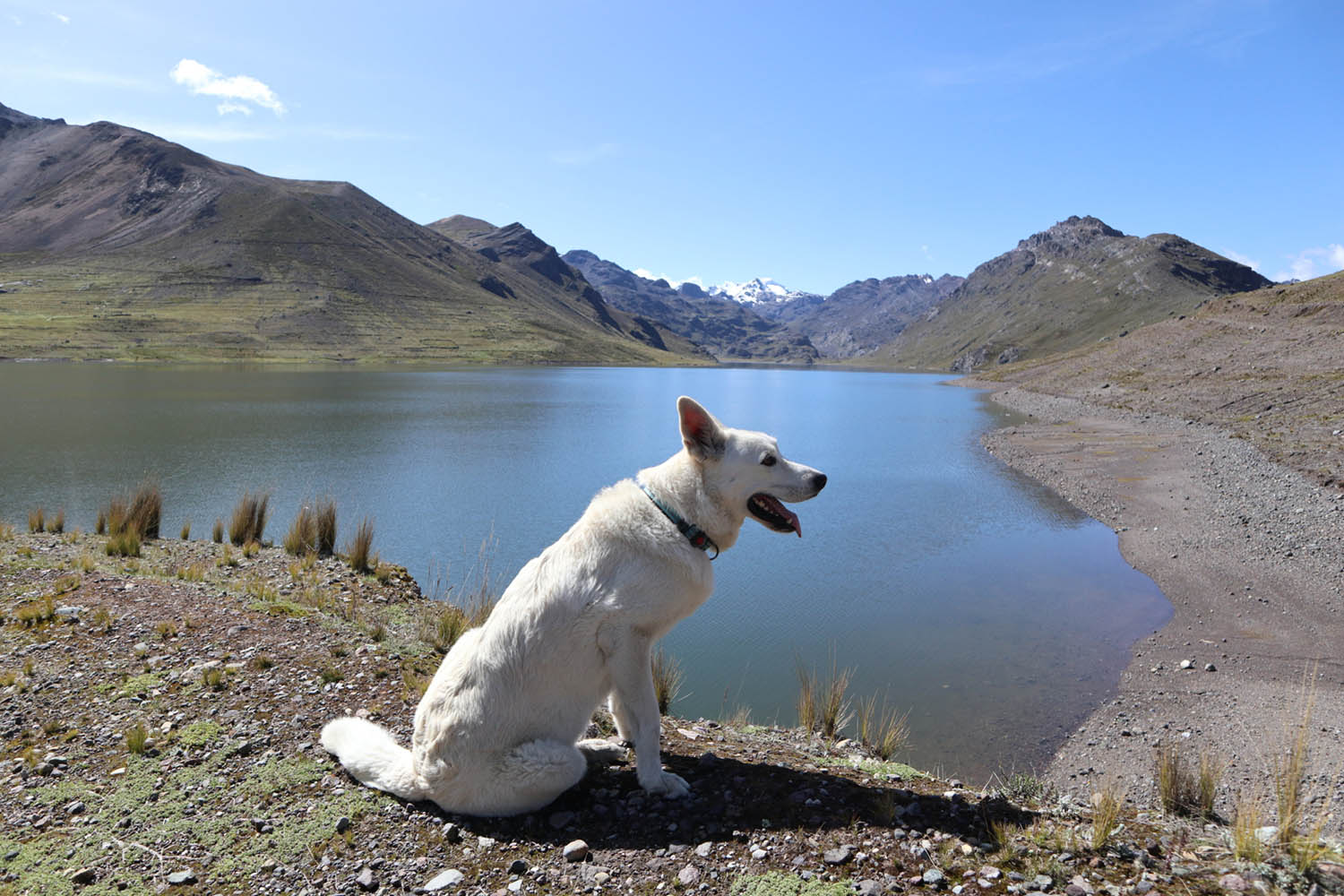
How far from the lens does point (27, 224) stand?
19888cm

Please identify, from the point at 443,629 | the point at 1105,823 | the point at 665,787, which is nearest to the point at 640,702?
the point at 665,787

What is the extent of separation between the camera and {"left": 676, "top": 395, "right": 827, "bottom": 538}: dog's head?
4.36 m

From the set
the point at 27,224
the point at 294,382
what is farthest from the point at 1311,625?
the point at 27,224

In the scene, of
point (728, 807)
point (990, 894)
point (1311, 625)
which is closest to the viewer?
point (990, 894)

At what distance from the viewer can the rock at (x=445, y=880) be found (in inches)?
139

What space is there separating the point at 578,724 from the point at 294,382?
78.0m

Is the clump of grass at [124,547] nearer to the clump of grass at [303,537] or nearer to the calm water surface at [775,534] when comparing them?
the clump of grass at [303,537]

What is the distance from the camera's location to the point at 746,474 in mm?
4371

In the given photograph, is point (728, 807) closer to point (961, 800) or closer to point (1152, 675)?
point (961, 800)

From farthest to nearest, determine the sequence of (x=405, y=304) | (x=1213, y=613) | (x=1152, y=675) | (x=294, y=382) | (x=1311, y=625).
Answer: (x=405, y=304) → (x=294, y=382) → (x=1213, y=613) → (x=1311, y=625) → (x=1152, y=675)

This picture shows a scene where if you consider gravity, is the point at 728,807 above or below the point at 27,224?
below

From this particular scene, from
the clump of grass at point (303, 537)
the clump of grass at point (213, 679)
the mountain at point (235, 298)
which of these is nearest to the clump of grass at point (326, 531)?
the clump of grass at point (303, 537)

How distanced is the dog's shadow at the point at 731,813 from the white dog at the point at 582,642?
0.12m

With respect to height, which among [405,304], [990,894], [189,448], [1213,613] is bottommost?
[189,448]
